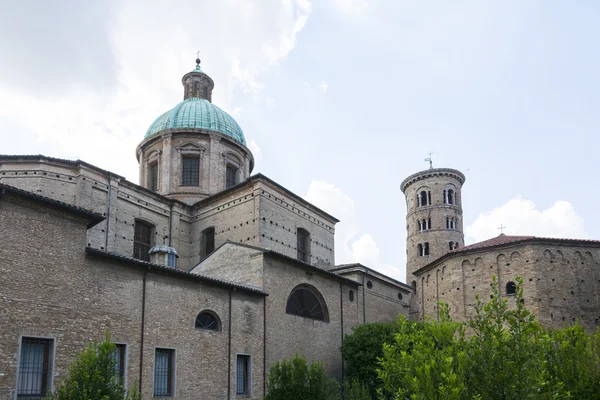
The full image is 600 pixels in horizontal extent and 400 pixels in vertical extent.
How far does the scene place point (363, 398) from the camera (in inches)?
Result: 673

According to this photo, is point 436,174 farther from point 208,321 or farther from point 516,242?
point 208,321

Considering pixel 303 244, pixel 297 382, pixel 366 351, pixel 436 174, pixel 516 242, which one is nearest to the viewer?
pixel 297 382

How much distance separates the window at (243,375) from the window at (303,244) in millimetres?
10123

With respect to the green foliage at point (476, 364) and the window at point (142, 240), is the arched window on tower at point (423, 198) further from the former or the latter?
the green foliage at point (476, 364)

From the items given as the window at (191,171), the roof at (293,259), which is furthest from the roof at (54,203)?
the window at (191,171)

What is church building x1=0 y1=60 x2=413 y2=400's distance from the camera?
45.0 feet

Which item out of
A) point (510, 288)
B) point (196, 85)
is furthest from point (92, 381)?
point (196, 85)

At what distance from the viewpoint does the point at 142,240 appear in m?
26.4

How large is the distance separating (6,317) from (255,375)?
8957mm

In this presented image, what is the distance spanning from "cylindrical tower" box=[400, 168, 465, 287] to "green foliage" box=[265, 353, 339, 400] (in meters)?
32.8

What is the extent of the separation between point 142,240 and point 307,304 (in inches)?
336

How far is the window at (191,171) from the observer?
30734 mm

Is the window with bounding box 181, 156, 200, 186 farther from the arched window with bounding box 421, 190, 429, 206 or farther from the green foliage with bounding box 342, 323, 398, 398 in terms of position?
the arched window with bounding box 421, 190, 429, 206

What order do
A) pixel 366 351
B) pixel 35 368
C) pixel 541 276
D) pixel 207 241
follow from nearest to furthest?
pixel 35 368
pixel 366 351
pixel 541 276
pixel 207 241
